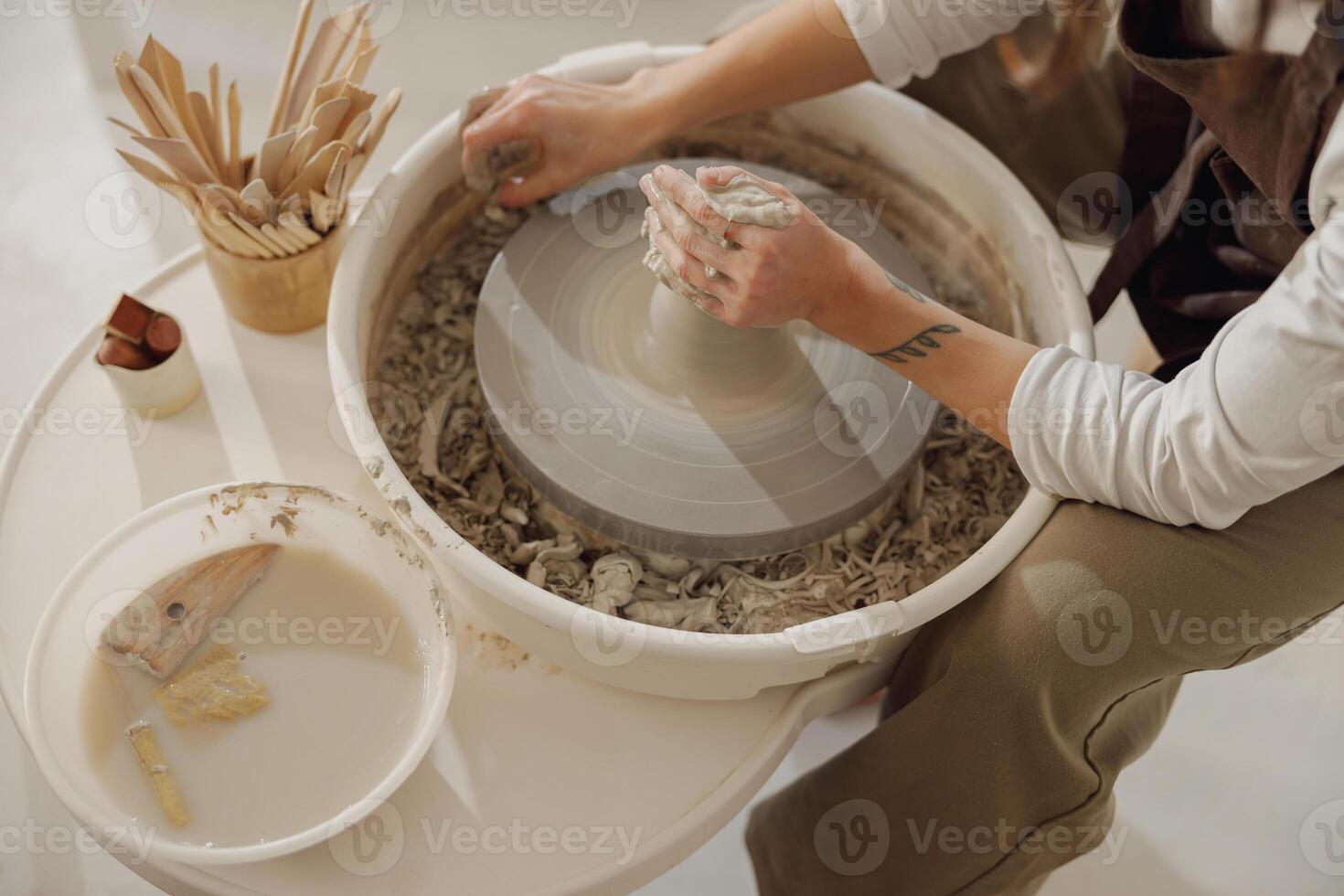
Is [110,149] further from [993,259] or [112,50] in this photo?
[993,259]

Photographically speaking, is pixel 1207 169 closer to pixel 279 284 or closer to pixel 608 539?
pixel 608 539

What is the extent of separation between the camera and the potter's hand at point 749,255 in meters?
1.31

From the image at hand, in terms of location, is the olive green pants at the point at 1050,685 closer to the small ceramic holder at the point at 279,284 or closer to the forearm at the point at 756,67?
the forearm at the point at 756,67

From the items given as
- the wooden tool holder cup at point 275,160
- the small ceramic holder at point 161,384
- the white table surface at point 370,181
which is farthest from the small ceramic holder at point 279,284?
the white table surface at point 370,181

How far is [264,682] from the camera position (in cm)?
140

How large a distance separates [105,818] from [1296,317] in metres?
1.44

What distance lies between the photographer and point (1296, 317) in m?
1.10

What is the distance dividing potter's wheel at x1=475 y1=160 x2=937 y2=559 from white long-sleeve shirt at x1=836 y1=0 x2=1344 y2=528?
284 millimetres

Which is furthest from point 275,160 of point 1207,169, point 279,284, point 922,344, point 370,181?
point 1207,169

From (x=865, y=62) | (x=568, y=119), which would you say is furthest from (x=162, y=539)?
(x=865, y=62)

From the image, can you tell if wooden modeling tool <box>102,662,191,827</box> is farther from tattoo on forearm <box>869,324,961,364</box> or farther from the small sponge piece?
tattoo on forearm <box>869,324,961,364</box>

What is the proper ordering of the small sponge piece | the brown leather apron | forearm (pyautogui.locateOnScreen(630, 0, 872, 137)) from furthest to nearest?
forearm (pyautogui.locateOnScreen(630, 0, 872, 137))
the small sponge piece
the brown leather apron

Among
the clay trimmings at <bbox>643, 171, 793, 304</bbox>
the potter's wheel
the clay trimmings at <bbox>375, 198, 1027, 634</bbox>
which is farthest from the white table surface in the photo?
the clay trimmings at <bbox>643, 171, 793, 304</bbox>

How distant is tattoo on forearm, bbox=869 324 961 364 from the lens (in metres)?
1.40
